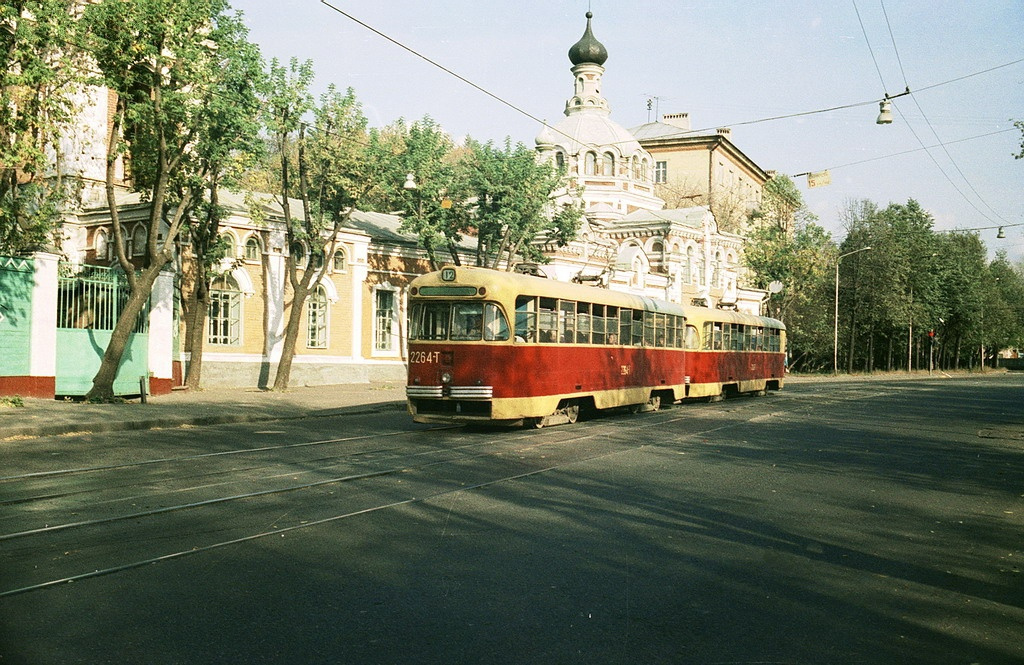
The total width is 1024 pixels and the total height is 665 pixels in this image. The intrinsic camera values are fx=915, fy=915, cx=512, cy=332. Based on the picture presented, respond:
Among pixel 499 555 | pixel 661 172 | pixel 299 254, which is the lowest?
pixel 499 555

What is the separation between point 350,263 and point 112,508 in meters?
24.4

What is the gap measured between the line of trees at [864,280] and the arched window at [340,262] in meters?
38.7

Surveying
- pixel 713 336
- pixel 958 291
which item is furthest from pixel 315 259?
pixel 958 291

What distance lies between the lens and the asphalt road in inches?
207

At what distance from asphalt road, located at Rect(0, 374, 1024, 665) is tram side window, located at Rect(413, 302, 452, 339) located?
3.24 m

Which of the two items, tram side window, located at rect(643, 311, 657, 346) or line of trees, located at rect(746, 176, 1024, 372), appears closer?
tram side window, located at rect(643, 311, 657, 346)

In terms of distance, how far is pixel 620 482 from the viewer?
11.2 meters

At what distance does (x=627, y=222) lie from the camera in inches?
2142

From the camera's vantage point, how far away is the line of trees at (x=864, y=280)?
64.6 metres

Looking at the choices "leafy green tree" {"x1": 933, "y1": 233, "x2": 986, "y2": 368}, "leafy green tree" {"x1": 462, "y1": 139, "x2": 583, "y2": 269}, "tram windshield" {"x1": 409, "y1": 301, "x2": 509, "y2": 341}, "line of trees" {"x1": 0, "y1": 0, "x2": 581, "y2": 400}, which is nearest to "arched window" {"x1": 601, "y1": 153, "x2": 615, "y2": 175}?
"leafy green tree" {"x1": 462, "y1": 139, "x2": 583, "y2": 269}

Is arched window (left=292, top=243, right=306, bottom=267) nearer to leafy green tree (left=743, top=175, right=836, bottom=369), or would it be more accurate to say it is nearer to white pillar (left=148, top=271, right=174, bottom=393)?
white pillar (left=148, top=271, right=174, bottom=393)

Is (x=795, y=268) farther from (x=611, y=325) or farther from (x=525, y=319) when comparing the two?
(x=525, y=319)

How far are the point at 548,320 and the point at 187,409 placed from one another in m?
8.17

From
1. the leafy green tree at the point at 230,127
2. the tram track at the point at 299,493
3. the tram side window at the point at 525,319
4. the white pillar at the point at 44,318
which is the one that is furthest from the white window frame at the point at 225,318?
the tram side window at the point at 525,319
